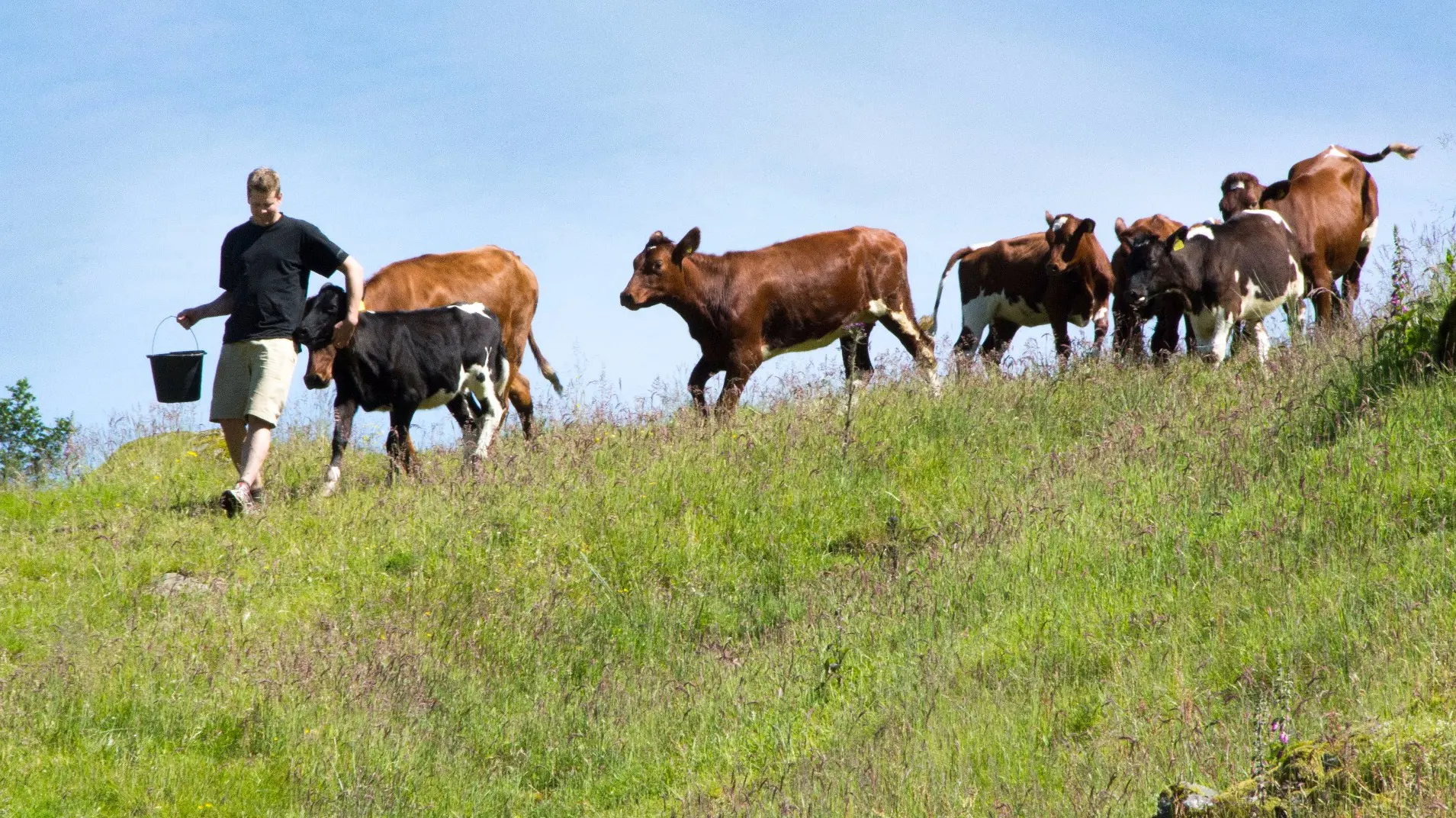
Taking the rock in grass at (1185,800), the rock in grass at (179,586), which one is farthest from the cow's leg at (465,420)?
the rock in grass at (1185,800)

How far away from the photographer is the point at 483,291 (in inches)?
587

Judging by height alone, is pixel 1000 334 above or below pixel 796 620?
above

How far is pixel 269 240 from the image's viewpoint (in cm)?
1020

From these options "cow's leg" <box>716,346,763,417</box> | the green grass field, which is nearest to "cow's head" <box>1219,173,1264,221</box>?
the green grass field

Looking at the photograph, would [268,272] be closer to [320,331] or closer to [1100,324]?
[320,331]

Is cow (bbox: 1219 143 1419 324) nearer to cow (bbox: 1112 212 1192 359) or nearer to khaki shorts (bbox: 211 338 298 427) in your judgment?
cow (bbox: 1112 212 1192 359)

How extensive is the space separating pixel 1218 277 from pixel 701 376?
4.88 metres

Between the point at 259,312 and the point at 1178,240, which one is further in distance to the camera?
the point at 1178,240

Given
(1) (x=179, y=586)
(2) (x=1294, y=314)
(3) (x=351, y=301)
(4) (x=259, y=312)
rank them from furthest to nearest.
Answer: (2) (x=1294, y=314), (3) (x=351, y=301), (4) (x=259, y=312), (1) (x=179, y=586)

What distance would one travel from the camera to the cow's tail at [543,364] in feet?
51.4

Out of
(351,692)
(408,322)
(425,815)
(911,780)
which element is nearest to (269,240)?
(408,322)

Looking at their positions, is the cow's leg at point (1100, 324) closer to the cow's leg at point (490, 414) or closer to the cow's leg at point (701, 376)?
the cow's leg at point (701, 376)

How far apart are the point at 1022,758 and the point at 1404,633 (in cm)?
157

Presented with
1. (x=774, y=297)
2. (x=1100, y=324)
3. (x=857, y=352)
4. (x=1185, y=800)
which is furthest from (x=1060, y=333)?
(x=1185, y=800)
